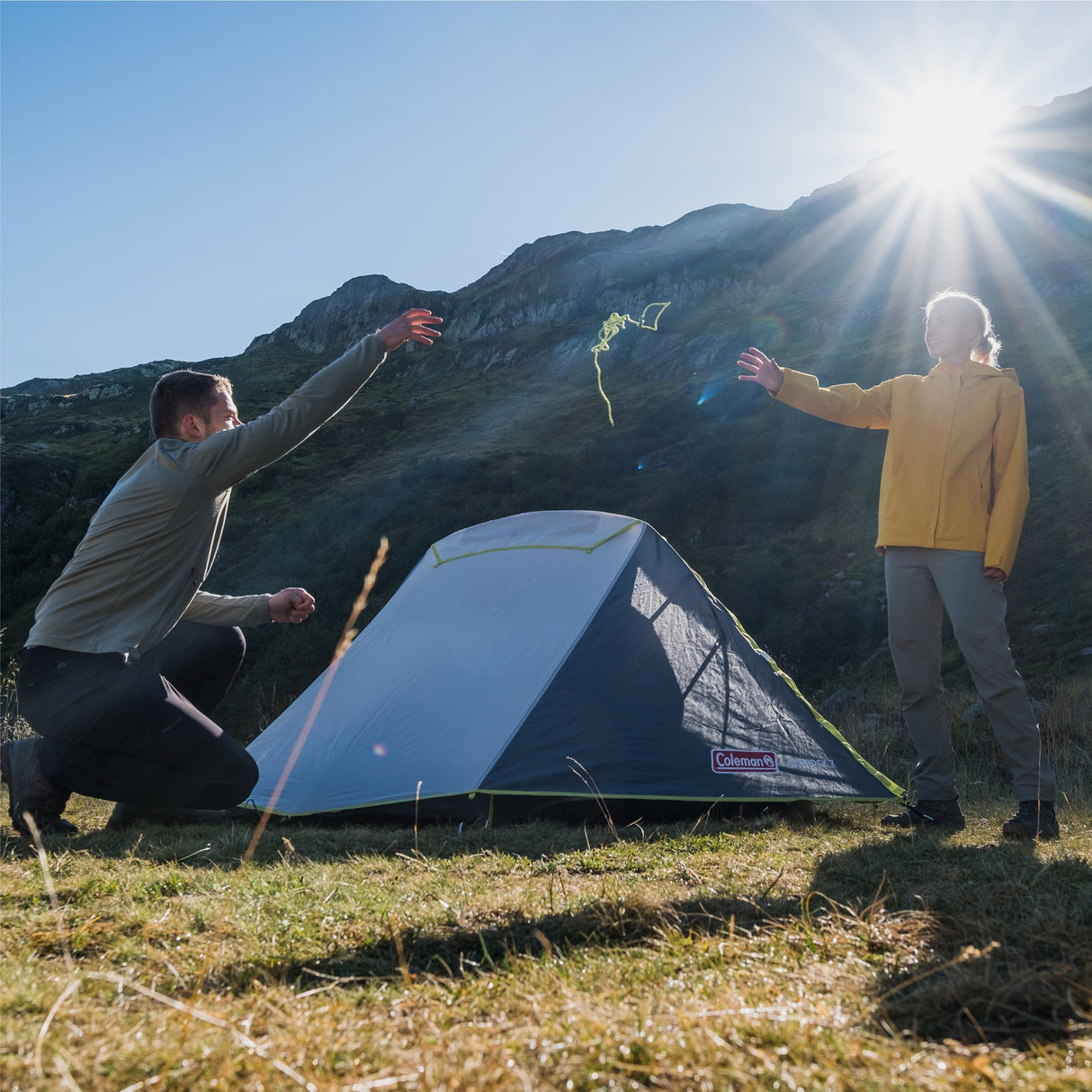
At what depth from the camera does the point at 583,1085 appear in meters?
1.24

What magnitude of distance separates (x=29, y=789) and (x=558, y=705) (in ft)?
7.59

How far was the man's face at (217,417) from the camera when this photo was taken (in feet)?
11.8

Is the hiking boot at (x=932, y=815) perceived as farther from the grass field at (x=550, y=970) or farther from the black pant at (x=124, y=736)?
the black pant at (x=124, y=736)

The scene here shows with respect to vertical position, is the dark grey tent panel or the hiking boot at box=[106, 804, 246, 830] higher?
the dark grey tent panel

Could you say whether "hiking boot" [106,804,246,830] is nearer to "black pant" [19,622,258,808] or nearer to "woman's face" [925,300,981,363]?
"black pant" [19,622,258,808]

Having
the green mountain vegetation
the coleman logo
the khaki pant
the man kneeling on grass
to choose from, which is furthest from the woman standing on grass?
the green mountain vegetation

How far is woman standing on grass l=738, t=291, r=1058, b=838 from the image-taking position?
3.90 meters

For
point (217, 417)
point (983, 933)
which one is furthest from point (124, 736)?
point (983, 933)

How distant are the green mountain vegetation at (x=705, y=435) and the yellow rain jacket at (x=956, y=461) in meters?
5.29

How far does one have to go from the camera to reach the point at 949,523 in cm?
402

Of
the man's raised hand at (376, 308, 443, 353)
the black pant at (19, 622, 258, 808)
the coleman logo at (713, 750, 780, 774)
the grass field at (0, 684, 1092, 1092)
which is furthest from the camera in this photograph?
the coleman logo at (713, 750, 780, 774)

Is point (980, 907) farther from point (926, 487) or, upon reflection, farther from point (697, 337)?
point (697, 337)

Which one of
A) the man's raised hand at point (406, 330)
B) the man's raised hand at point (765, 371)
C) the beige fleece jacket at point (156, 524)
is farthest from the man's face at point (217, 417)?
the man's raised hand at point (765, 371)

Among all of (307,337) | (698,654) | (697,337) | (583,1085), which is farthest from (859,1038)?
(307,337)
